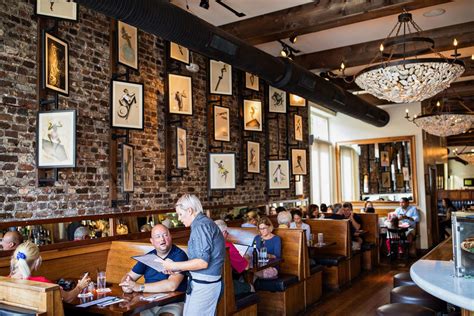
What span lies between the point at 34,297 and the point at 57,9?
3.41 meters

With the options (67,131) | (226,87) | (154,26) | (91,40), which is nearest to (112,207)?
(67,131)

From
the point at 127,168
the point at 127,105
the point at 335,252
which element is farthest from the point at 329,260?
the point at 127,105

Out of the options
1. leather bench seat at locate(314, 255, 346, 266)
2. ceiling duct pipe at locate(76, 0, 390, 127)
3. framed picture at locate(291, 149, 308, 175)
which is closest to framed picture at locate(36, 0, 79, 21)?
ceiling duct pipe at locate(76, 0, 390, 127)

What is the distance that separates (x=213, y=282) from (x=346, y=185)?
10.5 meters

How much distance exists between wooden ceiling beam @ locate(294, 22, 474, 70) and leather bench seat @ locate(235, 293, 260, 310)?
5162mm

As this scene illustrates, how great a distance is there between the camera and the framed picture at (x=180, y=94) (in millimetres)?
6719

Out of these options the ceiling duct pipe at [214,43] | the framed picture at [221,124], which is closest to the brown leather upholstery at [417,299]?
the ceiling duct pipe at [214,43]

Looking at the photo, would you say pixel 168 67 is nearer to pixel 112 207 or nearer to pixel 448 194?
pixel 112 207

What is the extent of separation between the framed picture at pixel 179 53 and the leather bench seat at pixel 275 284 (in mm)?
3458

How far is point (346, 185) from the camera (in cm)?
1331

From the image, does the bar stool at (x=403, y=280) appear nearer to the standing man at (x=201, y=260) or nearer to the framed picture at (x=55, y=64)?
the standing man at (x=201, y=260)

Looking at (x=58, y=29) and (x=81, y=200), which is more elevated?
(x=58, y=29)

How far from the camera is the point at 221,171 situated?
768 centimetres

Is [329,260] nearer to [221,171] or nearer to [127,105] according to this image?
[221,171]
